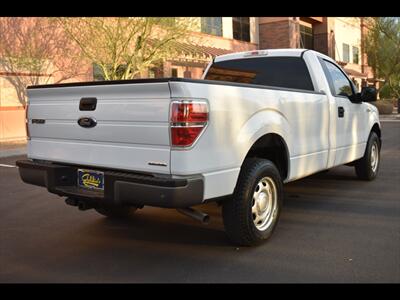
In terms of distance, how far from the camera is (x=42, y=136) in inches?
183

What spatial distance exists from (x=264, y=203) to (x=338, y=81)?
2709 mm

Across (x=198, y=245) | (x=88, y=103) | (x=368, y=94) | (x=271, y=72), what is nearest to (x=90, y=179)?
(x=88, y=103)

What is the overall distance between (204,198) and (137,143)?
71 cm

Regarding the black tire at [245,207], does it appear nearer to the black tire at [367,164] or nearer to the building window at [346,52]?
the black tire at [367,164]

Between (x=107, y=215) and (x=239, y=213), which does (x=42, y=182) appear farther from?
(x=239, y=213)

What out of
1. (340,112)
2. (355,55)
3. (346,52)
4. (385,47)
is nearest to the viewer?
(340,112)

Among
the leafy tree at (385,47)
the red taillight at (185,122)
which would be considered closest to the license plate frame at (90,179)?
the red taillight at (185,122)

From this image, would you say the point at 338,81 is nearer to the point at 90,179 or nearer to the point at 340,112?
the point at 340,112

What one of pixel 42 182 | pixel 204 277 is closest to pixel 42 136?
pixel 42 182

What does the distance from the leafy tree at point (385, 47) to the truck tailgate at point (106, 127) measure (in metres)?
33.4

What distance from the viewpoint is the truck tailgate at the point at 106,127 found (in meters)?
3.72

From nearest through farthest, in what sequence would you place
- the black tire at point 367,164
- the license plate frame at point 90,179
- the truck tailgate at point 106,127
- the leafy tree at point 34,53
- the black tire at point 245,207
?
the truck tailgate at point 106,127 → the license plate frame at point 90,179 → the black tire at point 245,207 → the black tire at point 367,164 → the leafy tree at point 34,53

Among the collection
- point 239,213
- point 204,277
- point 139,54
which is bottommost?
point 204,277

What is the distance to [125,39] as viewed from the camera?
48.6ft
